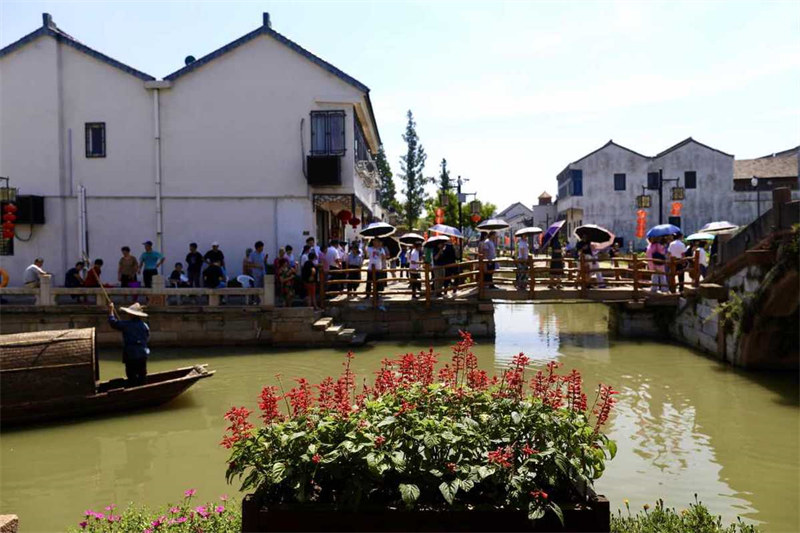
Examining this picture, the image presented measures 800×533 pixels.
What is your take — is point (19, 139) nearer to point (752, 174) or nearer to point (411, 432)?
point (411, 432)

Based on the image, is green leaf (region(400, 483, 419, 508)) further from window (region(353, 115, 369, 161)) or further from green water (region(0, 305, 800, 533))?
window (region(353, 115, 369, 161))

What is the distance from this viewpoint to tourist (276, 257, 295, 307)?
54.9ft

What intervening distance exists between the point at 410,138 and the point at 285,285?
40.7 meters

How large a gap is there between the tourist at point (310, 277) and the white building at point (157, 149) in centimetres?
288

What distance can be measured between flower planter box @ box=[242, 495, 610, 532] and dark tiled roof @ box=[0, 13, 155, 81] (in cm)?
1855

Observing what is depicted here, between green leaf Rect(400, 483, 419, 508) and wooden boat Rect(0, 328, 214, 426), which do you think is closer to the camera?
green leaf Rect(400, 483, 419, 508)

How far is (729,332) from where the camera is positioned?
13852 mm

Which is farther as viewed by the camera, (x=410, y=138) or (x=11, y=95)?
(x=410, y=138)

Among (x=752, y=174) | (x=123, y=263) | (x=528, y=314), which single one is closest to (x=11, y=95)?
(x=123, y=263)

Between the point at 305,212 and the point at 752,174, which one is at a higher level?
the point at 752,174

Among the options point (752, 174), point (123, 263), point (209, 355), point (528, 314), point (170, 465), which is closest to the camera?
point (170, 465)

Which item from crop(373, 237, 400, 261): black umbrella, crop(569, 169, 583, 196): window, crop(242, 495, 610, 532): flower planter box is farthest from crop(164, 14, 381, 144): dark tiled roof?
crop(569, 169, 583, 196): window

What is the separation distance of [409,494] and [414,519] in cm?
22

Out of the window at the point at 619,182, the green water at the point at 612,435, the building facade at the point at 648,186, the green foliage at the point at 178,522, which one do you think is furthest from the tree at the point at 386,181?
the green foliage at the point at 178,522
